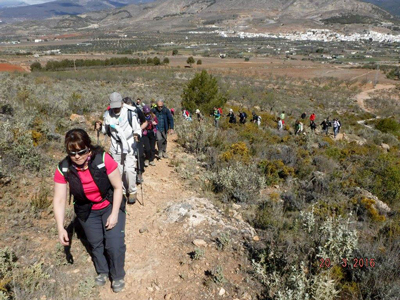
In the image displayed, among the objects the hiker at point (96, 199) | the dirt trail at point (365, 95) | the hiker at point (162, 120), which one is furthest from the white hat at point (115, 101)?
the dirt trail at point (365, 95)

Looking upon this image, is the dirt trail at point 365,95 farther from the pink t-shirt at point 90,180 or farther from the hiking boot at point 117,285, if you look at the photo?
the pink t-shirt at point 90,180

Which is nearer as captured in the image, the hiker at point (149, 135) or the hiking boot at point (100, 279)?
the hiking boot at point (100, 279)

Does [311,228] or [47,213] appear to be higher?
[311,228]

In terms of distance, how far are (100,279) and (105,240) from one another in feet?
1.69

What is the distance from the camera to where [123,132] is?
428cm

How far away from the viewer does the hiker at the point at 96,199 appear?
99.5 inches

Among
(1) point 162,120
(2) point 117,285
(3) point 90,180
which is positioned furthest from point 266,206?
(3) point 90,180

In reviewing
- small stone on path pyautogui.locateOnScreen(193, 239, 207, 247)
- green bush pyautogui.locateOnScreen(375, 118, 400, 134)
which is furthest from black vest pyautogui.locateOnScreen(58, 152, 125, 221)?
green bush pyautogui.locateOnScreen(375, 118, 400, 134)

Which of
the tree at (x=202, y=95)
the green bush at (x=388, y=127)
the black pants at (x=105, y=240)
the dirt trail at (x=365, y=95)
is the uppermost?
the black pants at (x=105, y=240)

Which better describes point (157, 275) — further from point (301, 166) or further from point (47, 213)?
point (301, 166)

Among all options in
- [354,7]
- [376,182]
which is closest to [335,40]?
[354,7]

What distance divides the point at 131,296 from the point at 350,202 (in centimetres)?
540

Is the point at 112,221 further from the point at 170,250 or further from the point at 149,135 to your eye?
the point at 149,135

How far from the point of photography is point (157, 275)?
11.3ft
